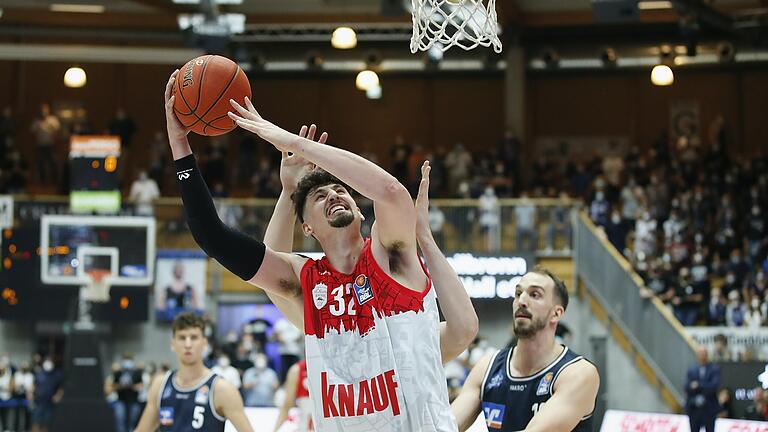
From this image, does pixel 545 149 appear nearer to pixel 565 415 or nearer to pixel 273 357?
pixel 273 357

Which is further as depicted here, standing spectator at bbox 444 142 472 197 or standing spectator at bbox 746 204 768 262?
standing spectator at bbox 444 142 472 197

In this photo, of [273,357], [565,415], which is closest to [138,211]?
[273,357]

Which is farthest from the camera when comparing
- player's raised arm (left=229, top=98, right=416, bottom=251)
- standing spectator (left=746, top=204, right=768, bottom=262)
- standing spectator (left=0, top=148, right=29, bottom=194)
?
standing spectator (left=0, top=148, right=29, bottom=194)

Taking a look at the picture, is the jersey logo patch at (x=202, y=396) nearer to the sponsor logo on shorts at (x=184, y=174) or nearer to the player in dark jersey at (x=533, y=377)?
the player in dark jersey at (x=533, y=377)

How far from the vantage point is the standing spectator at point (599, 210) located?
2280 centimetres

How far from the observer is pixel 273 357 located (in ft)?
67.5

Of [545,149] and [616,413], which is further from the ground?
[545,149]

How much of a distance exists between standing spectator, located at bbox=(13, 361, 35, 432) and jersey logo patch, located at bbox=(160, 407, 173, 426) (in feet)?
45.5

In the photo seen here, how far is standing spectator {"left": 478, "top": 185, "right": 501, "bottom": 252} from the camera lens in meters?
21.8

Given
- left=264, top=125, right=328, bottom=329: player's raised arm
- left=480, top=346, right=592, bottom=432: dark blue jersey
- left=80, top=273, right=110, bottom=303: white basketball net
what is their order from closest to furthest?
left=264, top=125, right=328, bottom=329: player's raised arm, left=480, top=346, right=592, bottom=432: dark blue jersey, left=80, top=273, right=110, bottom=303: white basketball net

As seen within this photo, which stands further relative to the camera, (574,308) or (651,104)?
(651,104)

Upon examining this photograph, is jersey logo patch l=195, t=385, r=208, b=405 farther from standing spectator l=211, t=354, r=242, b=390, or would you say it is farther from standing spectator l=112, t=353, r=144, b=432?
standing spectator l=112, t=353, r=144, b=432

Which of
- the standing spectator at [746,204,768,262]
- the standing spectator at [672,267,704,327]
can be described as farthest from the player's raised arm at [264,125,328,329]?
the standing spectator at [746,204,768,262]

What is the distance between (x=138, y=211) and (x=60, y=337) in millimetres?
4132
